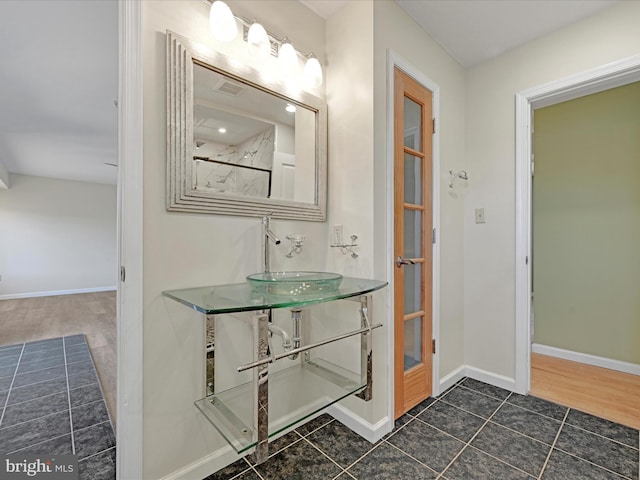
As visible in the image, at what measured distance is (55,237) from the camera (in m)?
6.11

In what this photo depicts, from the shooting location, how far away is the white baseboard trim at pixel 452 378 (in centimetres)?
208

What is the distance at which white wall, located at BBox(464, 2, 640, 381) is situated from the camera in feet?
6.47

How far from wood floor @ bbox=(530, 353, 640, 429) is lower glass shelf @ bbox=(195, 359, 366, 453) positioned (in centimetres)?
153

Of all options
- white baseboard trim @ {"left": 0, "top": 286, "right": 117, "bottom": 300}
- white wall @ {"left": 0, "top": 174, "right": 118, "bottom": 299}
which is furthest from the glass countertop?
white baseboard trim @ {"left": 0, "top": 286, "right": 117, "bottom": 300}

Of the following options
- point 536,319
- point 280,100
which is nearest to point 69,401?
point 280,100

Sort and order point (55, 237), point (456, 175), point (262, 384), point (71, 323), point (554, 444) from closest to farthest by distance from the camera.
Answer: point (262, 384), point (554, 444), point (456, 175), point (71, 323), point (55, 237)

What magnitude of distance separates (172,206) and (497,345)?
232 centimetres

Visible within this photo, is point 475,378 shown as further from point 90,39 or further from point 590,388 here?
point 90,39

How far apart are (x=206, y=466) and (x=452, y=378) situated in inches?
67.3

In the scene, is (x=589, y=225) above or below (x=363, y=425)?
above

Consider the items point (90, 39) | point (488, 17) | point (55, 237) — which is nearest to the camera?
point (488, 17)

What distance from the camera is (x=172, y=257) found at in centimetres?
124

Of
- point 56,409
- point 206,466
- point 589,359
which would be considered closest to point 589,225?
point 589,359

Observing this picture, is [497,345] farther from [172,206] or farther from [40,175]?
[40,175]
